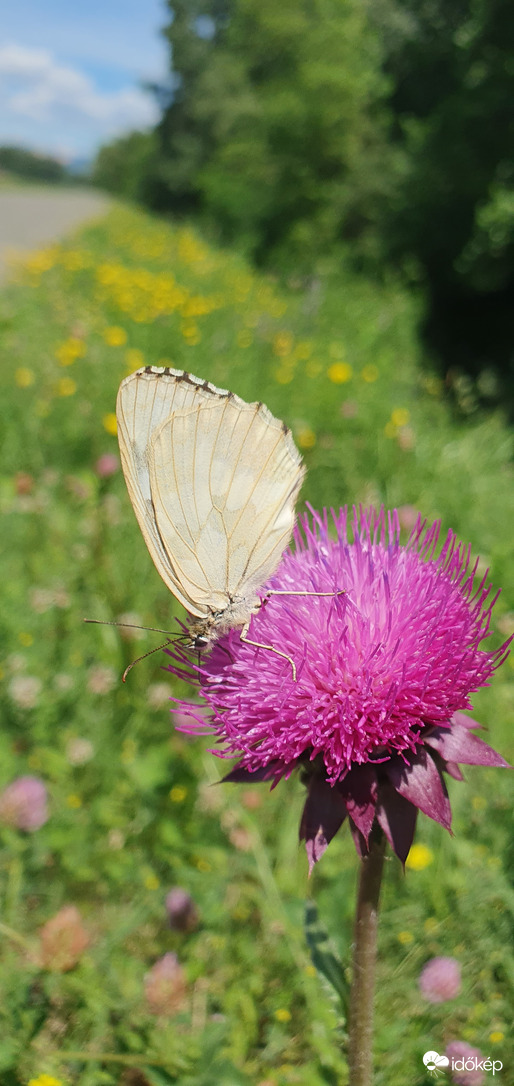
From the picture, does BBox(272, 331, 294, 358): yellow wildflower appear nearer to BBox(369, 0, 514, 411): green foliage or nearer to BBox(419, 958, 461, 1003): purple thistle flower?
BBox(419, 958, 461, 1003): purple thistle flower

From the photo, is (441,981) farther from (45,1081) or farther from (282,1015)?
(45,1081)

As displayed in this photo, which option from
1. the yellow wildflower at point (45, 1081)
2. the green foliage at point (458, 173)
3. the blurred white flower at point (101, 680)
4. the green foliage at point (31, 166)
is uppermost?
the green foliage at point (31, 166)

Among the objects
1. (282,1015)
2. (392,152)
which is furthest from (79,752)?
(392,152)

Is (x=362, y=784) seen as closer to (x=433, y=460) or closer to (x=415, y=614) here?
(x=415, y=614)

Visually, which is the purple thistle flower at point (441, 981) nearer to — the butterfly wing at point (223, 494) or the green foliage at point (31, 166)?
the butterfly wing at point (223, 494)

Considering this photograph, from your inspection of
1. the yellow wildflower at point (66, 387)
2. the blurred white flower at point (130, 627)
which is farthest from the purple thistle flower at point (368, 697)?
the yellow wildflower at point (66, 387)
